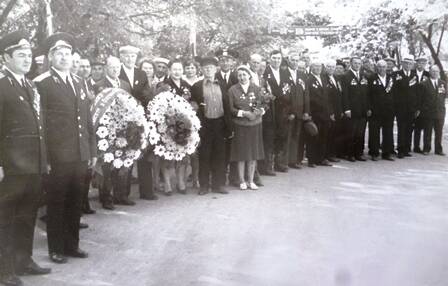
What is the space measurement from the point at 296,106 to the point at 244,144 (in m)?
2.13

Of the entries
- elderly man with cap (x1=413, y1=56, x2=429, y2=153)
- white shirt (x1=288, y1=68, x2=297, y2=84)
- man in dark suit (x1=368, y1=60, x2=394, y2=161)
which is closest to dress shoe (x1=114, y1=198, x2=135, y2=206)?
white shirt (x1=288, y1=68, x2=297, y2=84)

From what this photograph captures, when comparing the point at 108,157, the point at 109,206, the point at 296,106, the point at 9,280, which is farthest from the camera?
the point at 296,106

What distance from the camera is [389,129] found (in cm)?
1170

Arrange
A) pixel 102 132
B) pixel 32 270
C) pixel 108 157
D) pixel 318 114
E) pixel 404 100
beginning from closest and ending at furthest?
pixel 32 270 → pixel 102 132 → pixel 108 157 → pixel 318 114 → pixel 404 100

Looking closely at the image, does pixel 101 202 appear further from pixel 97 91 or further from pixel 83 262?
pixel 83 262

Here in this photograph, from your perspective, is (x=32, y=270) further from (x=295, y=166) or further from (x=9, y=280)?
(x=295, y=166)

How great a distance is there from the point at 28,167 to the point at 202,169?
13.1 ft

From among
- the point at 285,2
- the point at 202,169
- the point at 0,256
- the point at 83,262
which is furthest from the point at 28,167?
the point at 285,2

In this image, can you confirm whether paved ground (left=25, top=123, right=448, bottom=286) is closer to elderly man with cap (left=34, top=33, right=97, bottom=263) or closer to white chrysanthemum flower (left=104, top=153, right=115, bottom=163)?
elderly man with cap (left=34, top=33, right=97, bottom=263)

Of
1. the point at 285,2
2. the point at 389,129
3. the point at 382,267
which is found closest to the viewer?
the point at 382,267

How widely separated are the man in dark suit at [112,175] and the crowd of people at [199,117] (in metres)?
0.01

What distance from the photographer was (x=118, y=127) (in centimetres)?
701

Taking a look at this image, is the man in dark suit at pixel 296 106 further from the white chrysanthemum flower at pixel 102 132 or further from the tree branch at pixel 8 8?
the tree branch at pixel 8 8

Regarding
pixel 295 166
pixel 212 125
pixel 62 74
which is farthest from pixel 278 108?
pixel 62 74
